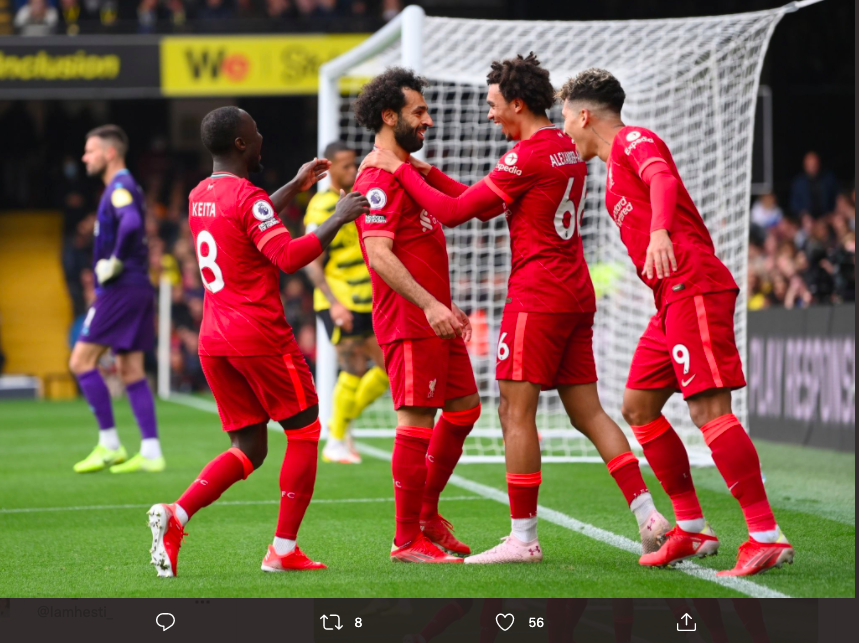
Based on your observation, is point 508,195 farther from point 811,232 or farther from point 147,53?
point 147,53

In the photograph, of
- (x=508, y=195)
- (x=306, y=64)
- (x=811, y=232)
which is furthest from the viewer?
(x=306, y=64)

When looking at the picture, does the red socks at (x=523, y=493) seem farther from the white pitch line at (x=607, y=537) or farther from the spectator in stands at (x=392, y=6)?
the spectator in stands at (x=392, y=6)

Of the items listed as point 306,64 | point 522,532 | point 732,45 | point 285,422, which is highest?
point 306,64

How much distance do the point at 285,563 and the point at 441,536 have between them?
0.74 metres

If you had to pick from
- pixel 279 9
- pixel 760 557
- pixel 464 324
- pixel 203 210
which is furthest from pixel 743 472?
pixel 279 9

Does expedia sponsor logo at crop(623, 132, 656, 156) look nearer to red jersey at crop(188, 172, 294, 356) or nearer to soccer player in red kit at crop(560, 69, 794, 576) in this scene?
soccer player in red kit at crop(560, 69, 794, 576)

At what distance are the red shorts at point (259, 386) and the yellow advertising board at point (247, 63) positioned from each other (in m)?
14.8

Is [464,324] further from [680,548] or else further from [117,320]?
[117,320]

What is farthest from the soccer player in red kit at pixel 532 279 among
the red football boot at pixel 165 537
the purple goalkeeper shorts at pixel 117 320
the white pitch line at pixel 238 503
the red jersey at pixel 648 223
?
the purple goalkeeper shorts at pixel 117 320

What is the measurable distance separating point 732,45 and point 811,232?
5336 millimetres

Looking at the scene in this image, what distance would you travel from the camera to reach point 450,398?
15.4 ft

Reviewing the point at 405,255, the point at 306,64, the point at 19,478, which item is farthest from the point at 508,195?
the point at 306,64

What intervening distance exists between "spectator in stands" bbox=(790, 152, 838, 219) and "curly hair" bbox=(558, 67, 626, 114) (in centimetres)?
1194

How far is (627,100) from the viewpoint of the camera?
9.11m
